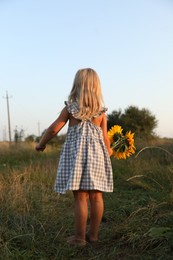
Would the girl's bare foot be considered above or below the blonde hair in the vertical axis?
below

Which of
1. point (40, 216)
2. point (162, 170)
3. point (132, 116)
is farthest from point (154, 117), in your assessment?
point (40, 216)

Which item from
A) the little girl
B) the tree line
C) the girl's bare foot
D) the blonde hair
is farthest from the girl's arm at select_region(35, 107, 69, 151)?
the tree line


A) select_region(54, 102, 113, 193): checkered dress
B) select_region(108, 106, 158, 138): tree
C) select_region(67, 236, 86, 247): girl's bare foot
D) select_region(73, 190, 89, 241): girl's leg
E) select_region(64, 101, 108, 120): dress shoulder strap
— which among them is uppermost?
select_region(108, 106, 158, 138): tree

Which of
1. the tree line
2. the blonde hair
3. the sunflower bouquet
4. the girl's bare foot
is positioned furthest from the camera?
the tree line

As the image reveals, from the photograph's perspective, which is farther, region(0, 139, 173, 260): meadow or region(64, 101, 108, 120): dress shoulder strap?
region(64, 101, 108, 120): dress shoulder strap

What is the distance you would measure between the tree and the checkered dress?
1797 centimetres

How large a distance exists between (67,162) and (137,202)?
183 centimetres

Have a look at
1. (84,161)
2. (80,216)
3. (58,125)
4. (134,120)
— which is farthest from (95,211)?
(134,120)

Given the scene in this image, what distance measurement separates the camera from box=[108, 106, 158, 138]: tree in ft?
70.9

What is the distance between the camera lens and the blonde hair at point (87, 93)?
2.96m

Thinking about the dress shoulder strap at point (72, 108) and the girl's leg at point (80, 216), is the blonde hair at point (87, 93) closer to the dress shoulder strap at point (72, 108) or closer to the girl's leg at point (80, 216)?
the dress shoulder strap at point (72, 108)

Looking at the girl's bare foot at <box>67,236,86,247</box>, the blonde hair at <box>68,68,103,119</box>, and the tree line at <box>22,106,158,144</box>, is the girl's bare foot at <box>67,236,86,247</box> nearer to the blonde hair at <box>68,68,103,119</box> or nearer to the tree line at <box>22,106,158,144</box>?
the blonde hair at <box>68,68,103,119</box>

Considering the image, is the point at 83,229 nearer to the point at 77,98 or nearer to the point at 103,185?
the point at 103,185

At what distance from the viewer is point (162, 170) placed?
580cm
